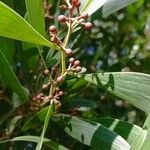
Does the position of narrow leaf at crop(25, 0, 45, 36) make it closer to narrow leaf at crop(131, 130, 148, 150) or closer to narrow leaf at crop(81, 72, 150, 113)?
narrow leaf at crop(81, 72, 150, 113)

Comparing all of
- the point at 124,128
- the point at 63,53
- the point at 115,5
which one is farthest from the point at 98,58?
the point at 63,53

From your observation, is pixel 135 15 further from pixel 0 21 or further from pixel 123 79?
pixel 0 21

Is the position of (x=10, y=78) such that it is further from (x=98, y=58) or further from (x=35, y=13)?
(x=98, y=58)

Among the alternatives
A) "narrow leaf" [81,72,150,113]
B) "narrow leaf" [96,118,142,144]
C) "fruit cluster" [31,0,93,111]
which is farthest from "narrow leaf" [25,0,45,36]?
"narrow leaf" [96,118,142,144]

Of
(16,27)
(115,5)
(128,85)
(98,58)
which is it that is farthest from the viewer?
(98,58)

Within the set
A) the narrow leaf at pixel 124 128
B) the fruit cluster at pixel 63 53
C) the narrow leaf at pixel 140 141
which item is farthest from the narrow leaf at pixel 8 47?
the narrow leaf at pixel 140 141

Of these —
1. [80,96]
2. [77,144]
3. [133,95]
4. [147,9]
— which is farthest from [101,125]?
[147,9]
